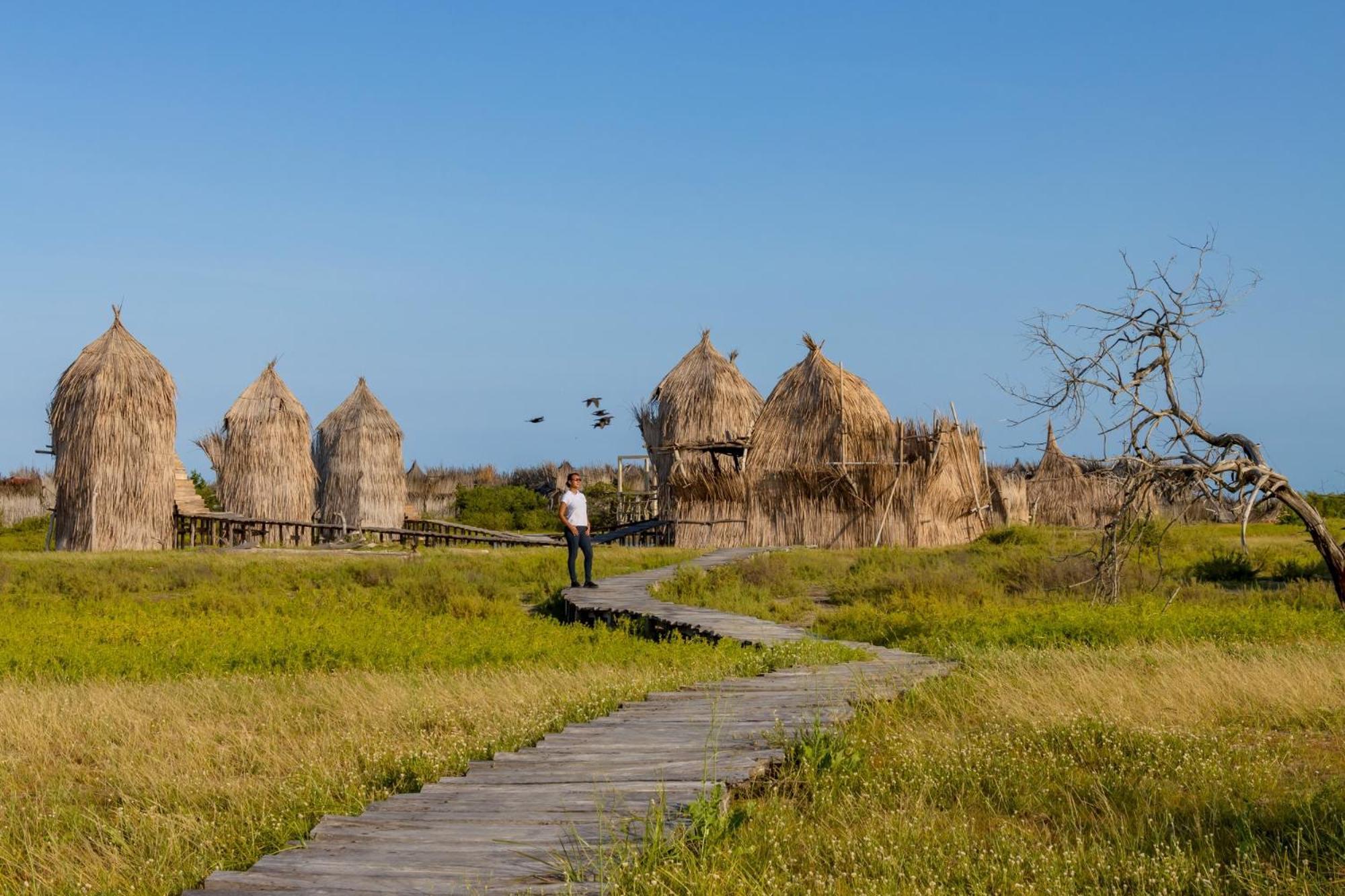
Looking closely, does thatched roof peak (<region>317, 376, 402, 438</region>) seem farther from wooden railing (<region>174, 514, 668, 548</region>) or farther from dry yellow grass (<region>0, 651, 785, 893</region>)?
dry yellow grass (<region>0, 651, 785, 893</region>)

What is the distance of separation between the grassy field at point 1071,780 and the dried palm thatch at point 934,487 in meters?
15.5

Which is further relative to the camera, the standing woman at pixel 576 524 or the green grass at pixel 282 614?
the standing woman at pixel 576 524

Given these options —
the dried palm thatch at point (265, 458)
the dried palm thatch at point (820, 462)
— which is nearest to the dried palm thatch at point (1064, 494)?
the dried palm thatch at point (820, 462)

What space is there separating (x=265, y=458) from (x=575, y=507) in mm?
22195

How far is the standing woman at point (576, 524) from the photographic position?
17750mm

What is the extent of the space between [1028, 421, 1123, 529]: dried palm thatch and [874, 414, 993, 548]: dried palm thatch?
12658 millimetres

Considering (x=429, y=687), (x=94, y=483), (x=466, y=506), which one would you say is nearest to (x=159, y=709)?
(x=429, y=687)

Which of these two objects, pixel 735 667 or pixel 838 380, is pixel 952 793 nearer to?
pixel 735 667

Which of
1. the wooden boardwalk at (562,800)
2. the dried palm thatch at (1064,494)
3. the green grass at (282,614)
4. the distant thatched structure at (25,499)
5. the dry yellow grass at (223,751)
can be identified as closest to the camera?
the wooden boardwalk at (562,800)

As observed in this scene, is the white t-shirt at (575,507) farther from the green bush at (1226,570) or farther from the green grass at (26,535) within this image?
the green grass at (26,535)

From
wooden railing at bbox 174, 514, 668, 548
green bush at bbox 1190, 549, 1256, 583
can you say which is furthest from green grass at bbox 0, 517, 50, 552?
green bush at bbox 1190, 549, 1256, 583

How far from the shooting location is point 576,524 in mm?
18016

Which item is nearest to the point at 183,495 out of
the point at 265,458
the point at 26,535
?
the point at 265,458

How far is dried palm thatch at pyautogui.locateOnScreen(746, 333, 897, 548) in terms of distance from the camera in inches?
1125
